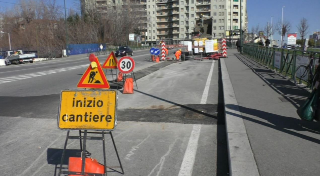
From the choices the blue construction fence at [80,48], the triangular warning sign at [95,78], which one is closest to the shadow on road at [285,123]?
the triangular warning sign at [95,78]

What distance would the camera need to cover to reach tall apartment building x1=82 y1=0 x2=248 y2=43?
109 meters

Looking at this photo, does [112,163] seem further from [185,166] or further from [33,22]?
[33,22]

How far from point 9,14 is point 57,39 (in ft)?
80.4

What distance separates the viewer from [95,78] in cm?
589

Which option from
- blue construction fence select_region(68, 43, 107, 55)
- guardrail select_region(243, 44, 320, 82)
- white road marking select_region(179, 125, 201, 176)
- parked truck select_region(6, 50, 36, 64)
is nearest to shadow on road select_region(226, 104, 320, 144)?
white road marking select_region(179, 125, 201, 176)

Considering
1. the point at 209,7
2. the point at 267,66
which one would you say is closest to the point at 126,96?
the point at 267,66

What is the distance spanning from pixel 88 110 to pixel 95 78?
1559 millimetres

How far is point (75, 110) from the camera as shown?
4449mm

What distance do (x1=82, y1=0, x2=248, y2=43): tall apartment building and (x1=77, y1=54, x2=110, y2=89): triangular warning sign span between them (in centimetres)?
9478

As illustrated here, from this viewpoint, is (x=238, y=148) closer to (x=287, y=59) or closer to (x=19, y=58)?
(x=287, y=59)

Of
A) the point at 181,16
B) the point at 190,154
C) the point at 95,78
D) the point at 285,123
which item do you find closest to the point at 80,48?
the point at 95,78

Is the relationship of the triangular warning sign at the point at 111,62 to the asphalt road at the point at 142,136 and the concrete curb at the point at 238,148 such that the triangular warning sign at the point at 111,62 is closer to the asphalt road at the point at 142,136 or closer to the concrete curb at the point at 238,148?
the asphalt road at the point at 142,136

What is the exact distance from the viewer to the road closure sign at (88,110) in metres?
4.36

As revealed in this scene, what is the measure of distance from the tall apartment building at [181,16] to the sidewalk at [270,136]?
92.8 meters
